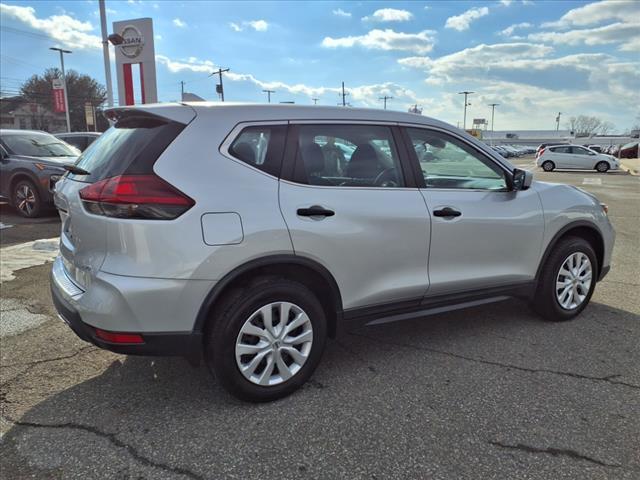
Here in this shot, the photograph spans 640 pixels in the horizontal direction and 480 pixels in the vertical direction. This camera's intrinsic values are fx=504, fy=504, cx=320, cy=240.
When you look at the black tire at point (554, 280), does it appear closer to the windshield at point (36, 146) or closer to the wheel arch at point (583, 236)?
the wheel arch at point (583, 236)

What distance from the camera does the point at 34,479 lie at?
2.33 meters

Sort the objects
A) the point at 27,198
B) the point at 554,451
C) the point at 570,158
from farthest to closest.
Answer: the point at 570,158 < the point at 27,198 < the point at 554,451

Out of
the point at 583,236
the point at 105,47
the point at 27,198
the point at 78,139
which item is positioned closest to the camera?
the point at 583,236

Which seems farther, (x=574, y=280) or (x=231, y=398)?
(x=574, y=280)

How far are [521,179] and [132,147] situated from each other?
2745mm

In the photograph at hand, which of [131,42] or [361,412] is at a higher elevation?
[131,42]

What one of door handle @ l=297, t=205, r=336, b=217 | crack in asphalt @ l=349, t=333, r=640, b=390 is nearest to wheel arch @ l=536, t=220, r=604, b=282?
crack in asphalt @ l=349, t=333, r=640, b=390

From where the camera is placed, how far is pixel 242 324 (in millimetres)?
2805

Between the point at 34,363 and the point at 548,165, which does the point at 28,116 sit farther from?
the point at 34,363

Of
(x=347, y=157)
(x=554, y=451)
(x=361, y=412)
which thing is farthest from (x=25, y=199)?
(x=554, y=451)

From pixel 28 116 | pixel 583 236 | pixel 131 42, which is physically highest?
pixel 28 116

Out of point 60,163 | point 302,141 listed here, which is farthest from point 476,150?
point 60,163

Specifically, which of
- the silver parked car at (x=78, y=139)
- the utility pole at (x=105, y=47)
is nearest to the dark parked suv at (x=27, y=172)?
the silver parked car at (x=78, y=139)

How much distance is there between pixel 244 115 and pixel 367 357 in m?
1.92
